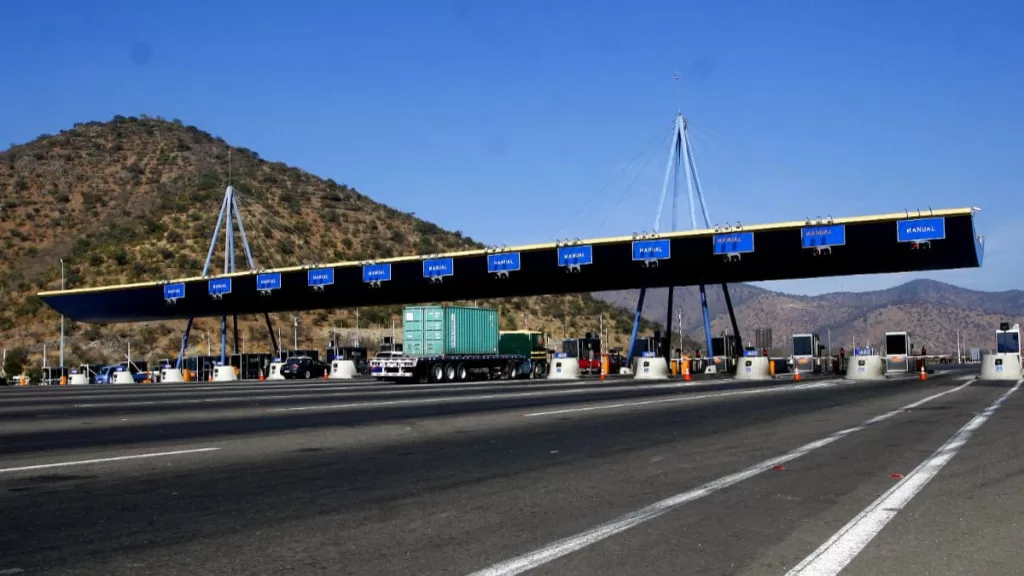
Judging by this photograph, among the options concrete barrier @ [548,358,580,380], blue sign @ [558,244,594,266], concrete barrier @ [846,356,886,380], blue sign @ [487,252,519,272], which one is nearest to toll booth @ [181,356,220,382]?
blue sign @ [487,252,519,272]

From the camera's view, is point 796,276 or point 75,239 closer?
point 796,276

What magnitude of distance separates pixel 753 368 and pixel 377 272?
80.2 feet

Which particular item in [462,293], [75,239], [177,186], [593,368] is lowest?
[593,368]

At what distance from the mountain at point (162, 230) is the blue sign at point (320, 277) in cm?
2244

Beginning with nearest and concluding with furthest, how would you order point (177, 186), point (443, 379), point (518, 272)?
1. point (443, 379)
2. point (518, 272)
3. point (177, 186)

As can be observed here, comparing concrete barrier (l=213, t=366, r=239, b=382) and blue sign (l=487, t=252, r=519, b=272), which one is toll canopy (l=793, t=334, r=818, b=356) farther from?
concrete barrier (l=213, t=366, r=239, b=382)

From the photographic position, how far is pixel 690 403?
91.3 ft

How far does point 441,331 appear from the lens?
173 ft

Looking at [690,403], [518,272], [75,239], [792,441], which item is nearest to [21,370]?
[75,239]

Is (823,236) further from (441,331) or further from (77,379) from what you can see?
(77,379)

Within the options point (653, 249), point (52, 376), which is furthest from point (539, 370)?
point (52, 376)

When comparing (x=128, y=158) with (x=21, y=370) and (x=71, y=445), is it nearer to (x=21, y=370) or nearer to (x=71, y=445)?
(x=21, y=370)

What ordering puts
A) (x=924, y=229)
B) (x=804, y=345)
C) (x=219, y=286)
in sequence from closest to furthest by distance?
(x=924, y=229), (x=804, y=345), (x=219, y=286)

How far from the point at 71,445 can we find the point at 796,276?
177ft
